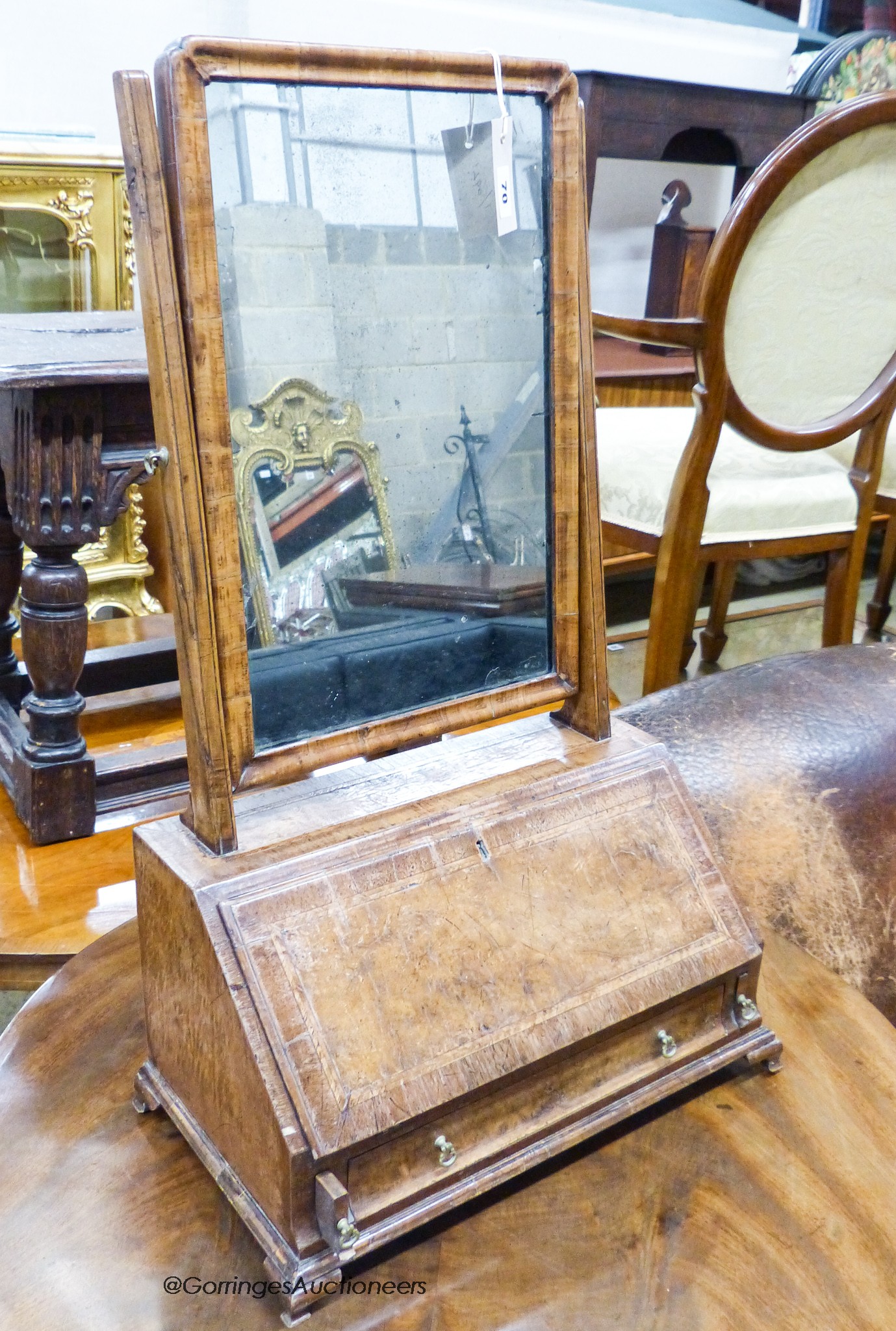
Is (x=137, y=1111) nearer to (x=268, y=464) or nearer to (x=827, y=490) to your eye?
(x=268, y=464)

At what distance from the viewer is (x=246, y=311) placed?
2.19 ft

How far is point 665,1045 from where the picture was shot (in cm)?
76

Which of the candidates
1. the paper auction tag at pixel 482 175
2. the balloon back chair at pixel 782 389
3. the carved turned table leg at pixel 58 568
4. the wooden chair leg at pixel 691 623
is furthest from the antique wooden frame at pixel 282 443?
the wooden chair leg at pixel 691 623

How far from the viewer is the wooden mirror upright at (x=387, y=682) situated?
25.3 inches

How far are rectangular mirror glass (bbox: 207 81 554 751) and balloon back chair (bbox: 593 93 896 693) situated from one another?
800 mm

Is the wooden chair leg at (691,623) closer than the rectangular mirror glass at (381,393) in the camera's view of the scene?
No

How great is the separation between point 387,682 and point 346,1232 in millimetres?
344

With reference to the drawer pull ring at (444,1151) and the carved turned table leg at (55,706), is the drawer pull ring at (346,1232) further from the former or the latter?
the carved turned table leg at (55,706)

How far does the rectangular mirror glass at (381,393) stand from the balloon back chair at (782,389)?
80cm

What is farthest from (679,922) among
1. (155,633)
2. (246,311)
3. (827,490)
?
(155,633)

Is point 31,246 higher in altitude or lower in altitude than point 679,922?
higher

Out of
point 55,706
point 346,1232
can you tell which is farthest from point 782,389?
point 346,1232

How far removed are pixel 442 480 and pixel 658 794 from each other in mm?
275

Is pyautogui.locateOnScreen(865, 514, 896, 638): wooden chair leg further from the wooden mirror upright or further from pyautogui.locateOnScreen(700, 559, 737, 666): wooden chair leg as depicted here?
the wooden mirror upright
